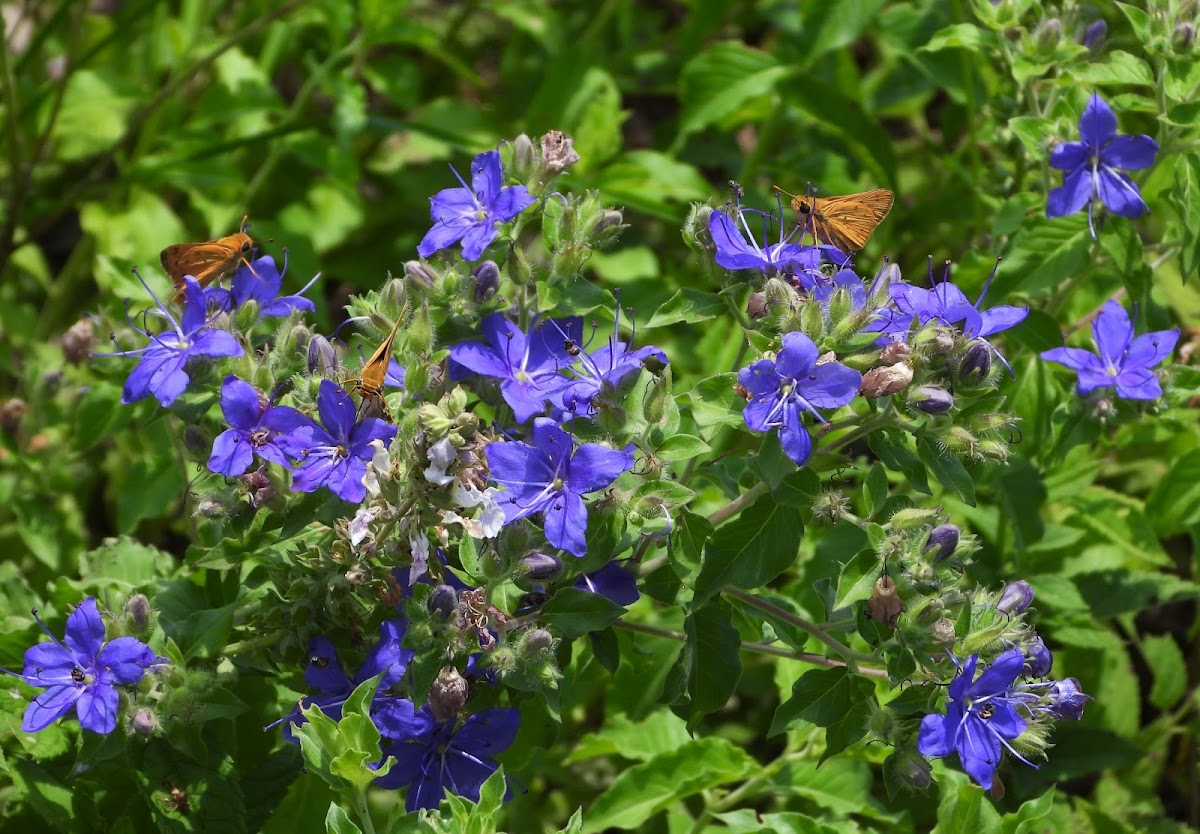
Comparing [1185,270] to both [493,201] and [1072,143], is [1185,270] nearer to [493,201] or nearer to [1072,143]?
[1072,143]

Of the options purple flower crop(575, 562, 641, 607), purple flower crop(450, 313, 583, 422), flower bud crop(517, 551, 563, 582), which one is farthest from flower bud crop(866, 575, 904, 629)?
purple flower crop(450, 313, 583, 422)

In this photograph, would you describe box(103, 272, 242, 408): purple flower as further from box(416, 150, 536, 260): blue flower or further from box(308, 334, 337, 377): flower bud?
box(416, 150, 536, 260): blue flower

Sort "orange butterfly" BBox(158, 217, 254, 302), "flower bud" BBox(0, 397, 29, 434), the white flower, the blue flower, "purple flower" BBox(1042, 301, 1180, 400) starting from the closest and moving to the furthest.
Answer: the white flower < the blue flower < "orange butterfly" BBox(158, 217, 254, 302) < "purple flower" BBox(1042, 301, 1180, 400) < "flower bud" BBox(0, 397, 29, 434)

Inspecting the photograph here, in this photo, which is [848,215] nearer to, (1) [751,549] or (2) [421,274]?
(1) [751,549]

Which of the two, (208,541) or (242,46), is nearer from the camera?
(208,541)

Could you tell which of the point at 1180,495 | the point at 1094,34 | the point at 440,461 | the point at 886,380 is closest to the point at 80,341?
the point at 440,461

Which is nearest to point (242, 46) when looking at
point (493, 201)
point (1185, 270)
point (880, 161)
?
point (880, 161)
